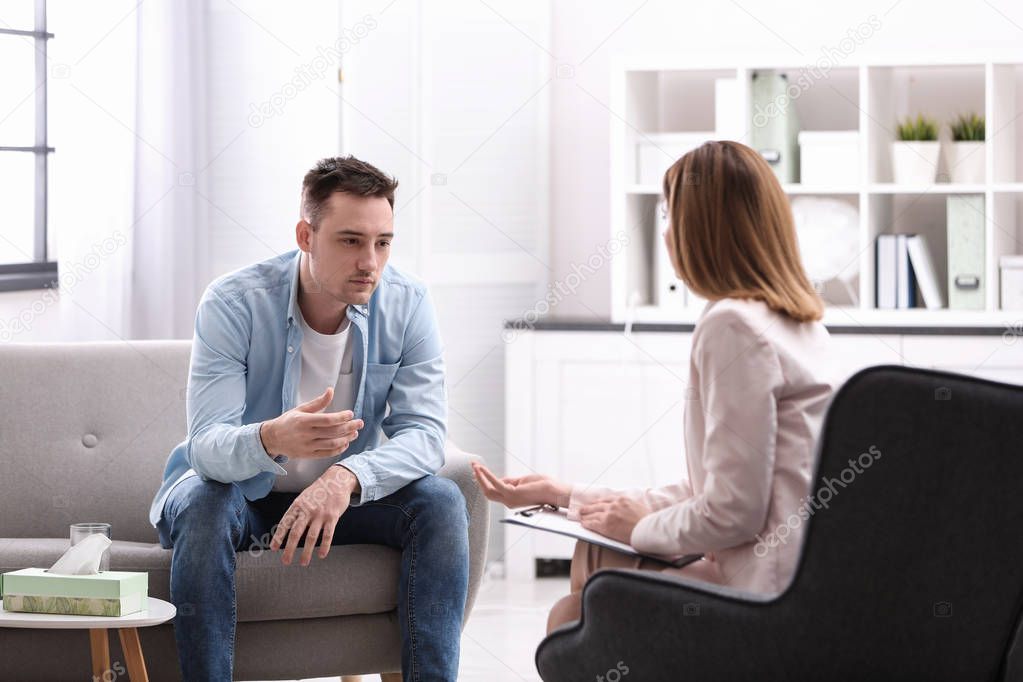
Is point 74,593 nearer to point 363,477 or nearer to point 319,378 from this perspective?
point 363,477

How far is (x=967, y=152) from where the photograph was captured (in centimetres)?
357

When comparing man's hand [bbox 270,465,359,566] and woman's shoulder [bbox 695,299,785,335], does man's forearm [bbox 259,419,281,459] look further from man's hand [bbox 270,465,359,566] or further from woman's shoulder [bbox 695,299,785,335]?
woman's shoulder [bbox 695,299,785,335]

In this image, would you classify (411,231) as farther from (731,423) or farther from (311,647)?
(731,423)

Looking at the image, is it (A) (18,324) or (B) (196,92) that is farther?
(B) (196,92)

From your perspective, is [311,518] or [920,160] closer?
[311,518]

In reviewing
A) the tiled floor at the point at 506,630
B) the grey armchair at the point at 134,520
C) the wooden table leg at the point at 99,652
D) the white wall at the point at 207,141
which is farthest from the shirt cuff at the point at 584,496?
the white wall at the point at 207,141

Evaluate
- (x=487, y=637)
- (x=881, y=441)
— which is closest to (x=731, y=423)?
(x=881, y=441)

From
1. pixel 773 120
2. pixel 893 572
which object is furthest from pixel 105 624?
pixel 773 120

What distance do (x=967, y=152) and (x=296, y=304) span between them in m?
2.19

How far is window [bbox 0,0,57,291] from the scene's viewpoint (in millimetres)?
3260

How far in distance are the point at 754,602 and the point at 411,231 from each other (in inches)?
98.9

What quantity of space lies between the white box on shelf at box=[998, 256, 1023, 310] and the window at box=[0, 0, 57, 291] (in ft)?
8.69

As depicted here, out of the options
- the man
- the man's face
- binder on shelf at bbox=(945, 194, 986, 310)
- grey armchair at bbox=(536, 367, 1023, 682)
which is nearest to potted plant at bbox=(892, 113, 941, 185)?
binder on shelf at bbox=(945, 194, 986, 310)

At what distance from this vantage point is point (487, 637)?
3.11 m
